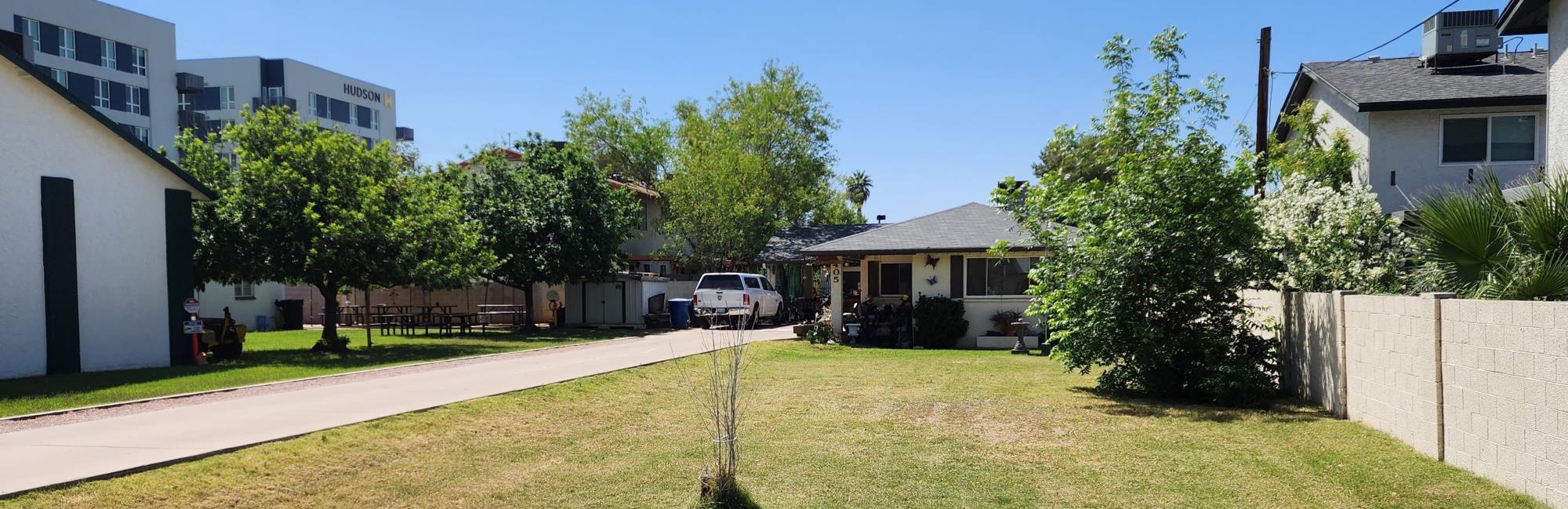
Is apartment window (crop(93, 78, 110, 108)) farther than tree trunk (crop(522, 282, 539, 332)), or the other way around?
apartment window (crop(93, 78, 110, 108))

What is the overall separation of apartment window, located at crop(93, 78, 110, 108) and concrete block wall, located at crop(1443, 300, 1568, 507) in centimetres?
5550

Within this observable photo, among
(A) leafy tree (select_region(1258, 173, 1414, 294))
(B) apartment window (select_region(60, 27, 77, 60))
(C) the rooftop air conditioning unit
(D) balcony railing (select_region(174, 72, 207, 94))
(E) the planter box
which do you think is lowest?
(E) the planter box

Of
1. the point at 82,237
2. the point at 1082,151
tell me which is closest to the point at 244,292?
the point at 82,237

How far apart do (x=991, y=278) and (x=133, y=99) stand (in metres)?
47.0

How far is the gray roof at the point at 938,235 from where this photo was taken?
23.4 metres

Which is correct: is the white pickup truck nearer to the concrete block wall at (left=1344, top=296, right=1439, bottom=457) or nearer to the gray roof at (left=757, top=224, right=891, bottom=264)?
the gray roof at (left=757, top=224, right=891, bottom=264)

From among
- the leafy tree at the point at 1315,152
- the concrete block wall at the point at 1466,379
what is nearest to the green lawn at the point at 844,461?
the concrete block wall at the point at 1466,379

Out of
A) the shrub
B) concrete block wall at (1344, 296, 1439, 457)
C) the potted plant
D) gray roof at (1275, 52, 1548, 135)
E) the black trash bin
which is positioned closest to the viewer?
concrete block wall at (1344, 296, 1439, 457)

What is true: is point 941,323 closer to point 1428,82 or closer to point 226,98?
point 1428,82

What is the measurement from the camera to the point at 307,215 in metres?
Result: 19.8

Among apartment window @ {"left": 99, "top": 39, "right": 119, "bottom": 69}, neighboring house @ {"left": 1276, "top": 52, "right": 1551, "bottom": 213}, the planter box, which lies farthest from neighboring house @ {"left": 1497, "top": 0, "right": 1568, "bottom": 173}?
apartment window @ {"left": 99, "top": 39, "right": 119, "bottom": 69}

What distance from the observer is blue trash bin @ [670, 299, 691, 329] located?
32125 millimetres

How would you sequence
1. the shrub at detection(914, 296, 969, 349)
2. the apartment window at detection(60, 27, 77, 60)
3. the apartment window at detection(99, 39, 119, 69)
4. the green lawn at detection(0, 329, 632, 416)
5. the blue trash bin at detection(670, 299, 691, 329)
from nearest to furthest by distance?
the green lawn at detection(0, 329, 632, 416), the shrub at detection(914, 296, 969, 349), the blue trash bin at detection(670, 299, 691, 329), the apartment window at detection(60, 27, 77, 60), the apartment window at detection(99, 39, 119, 69)

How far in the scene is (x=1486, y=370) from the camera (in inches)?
280
